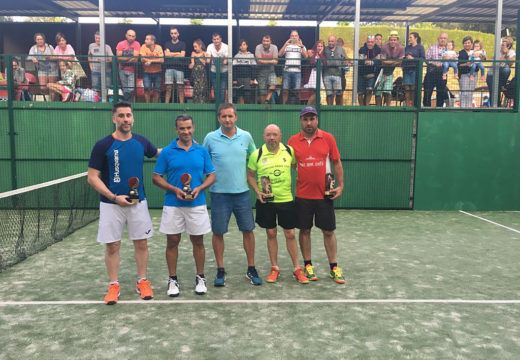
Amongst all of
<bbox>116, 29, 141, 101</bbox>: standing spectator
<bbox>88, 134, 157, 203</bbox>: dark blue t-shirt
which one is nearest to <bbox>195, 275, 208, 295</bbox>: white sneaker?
<bbox>88, 134, 157, 203</bbox>: dark blue t-shirt

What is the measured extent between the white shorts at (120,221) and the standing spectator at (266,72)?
237 inches

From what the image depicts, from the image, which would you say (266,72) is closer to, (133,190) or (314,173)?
(314,173)

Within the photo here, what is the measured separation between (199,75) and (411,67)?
15.7 ft

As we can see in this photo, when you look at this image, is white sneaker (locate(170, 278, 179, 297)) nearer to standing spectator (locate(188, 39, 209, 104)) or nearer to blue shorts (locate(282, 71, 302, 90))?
standing spectator (locate(188, 39, 209, 104))

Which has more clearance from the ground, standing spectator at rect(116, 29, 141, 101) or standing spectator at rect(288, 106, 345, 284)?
standing spectator at rect(116, 29, 141, 101)

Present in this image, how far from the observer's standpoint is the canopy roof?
1369 cm

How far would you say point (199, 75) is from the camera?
10039 mm

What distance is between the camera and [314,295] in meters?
4.79

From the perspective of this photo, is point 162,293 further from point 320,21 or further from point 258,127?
point 320,21

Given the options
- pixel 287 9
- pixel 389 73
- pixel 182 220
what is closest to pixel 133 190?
pixel 182 220

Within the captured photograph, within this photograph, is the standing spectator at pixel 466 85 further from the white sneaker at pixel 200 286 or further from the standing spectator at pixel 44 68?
the standing spectator at pixel 44 68

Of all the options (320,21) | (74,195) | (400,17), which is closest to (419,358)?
(74,195)

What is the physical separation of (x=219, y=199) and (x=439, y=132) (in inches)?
280

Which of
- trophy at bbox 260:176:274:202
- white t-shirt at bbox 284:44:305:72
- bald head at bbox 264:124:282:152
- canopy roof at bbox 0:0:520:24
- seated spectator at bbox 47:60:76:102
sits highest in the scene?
canopy roof at bbox 0:0:520:24
